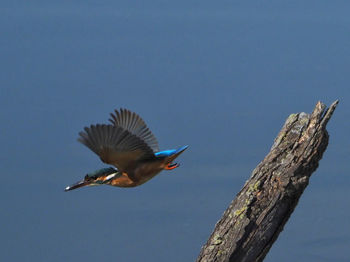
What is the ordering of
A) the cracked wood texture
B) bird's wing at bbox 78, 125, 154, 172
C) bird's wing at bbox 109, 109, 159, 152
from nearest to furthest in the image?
bird's wing at bbox 78, 125, 154, 172, bird's wing at bbox 109, 109, 159, 152, the cracked wood texture

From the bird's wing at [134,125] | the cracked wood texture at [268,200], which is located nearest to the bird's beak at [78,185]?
the bird's wing at [134,125]

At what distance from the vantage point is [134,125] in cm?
312

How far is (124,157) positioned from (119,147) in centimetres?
4

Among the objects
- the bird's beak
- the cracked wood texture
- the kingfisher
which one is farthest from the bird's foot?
the cracked wood texture

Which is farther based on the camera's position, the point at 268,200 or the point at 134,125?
the point at 268,200

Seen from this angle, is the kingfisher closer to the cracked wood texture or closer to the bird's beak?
the bird's beak

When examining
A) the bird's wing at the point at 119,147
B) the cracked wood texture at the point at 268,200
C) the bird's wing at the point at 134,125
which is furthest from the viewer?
the cracked wood texture at the point at 268,200

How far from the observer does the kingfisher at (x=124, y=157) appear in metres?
2.96

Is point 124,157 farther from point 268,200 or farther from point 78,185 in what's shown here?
point 268,200

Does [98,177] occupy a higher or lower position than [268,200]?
lower

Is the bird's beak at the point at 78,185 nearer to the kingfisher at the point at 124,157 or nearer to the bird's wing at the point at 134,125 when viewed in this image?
the kingfisher at the point at 124,157

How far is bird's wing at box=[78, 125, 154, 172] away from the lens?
2953 millimetres

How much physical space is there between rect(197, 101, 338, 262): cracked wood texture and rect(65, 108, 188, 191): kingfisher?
619 mm

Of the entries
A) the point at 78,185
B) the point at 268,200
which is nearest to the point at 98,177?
the point at 78,185
